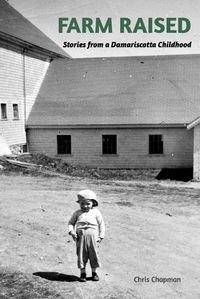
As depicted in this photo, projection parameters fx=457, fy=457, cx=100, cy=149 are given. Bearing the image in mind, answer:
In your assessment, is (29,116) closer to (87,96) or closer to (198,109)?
(87,96)

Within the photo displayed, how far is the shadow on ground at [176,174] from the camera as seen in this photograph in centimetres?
2692

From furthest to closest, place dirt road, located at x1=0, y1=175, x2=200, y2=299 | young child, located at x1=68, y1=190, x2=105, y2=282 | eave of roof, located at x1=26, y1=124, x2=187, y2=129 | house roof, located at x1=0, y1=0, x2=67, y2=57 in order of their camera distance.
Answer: house roof, located at x1=0, y1=0, x2=67, y2=57, eave of roof, located at x1=26, y1=124, x2=187, y2=129, dirt road, located at x1=0, y1=175, x2=200, y2=299, young child, located at x1=68, y1=190, x2=105, y2=282

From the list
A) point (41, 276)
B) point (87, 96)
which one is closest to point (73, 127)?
point (87, 96)

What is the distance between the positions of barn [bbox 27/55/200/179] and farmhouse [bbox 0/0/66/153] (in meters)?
0.89

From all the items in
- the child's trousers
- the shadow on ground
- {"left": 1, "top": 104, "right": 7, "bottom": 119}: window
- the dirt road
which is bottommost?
the shadow on ground

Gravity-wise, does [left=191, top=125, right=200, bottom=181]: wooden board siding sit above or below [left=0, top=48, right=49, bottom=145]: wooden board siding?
below

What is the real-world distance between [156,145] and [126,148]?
195 centimetres

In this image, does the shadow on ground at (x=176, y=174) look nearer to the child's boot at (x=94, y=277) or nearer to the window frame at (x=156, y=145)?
the window frame at (x=156, y=145)

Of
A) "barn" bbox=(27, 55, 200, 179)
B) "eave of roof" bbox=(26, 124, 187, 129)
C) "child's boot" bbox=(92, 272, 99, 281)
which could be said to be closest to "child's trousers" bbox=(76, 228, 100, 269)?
"child's boot" bbox=(92, 272, 99, 281)

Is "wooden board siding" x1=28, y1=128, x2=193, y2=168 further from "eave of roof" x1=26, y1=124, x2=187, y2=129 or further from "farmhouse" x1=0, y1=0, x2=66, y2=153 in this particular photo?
"farmhouse" x1=0, y1=0, x2=66, y2=153

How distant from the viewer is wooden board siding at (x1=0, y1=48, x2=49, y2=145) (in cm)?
2945

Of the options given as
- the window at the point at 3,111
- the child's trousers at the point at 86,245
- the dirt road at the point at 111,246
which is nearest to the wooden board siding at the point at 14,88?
the window at the point at 3,111

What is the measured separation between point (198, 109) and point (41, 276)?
23.8 m

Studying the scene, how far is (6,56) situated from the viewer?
29719 mm
